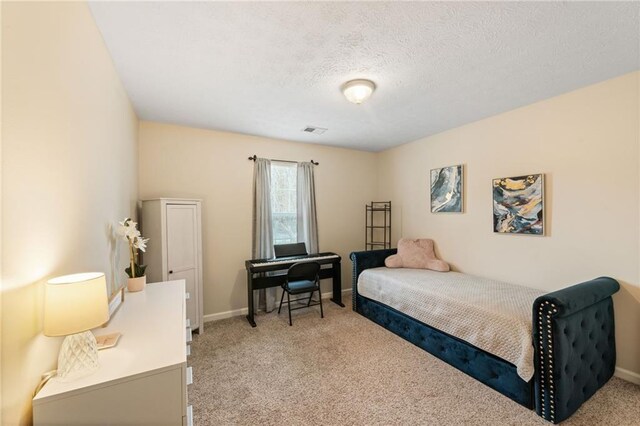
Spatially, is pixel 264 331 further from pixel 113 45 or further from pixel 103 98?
pixel 113 45

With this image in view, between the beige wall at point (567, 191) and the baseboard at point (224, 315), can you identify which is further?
the baseboard at point (224, 315)

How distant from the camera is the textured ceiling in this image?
1513 millimetres

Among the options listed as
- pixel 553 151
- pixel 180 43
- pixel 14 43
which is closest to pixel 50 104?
pixel 14 43

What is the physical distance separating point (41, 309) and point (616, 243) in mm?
3701

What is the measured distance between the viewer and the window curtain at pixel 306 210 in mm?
4184

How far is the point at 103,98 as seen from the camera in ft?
5.78

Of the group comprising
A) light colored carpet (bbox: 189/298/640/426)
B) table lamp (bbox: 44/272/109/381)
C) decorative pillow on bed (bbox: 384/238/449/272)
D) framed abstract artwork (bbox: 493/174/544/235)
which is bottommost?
light colored carpet (bbox: 189/298/640/426)

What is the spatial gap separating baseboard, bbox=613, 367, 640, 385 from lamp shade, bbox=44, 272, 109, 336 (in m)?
3.66

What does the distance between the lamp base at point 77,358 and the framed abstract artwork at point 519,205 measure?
3.48m

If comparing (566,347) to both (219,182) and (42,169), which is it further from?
(219,182)

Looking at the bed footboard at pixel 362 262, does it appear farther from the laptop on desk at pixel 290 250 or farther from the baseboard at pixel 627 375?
the baseboard at pixel 627 375

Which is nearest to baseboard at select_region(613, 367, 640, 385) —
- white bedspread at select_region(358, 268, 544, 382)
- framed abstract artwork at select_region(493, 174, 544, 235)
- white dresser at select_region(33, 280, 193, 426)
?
white bedspread at select_region(358, 268, 544, 382)

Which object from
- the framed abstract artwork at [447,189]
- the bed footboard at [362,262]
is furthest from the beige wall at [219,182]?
the framed abstract artwork at [447,189]

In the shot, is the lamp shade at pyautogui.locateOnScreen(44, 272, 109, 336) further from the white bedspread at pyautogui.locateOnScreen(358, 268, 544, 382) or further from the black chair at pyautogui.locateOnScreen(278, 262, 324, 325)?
the white bedspread at pyautogui.locateOnScreen(358, 268, 544, 382)
